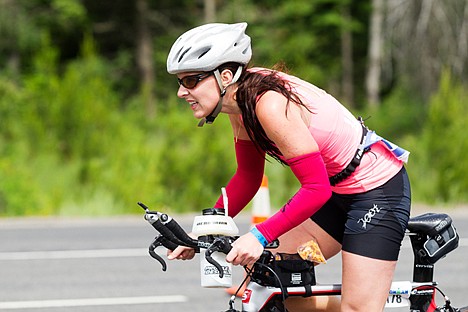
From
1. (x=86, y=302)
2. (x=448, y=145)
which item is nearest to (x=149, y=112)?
(x=448, y=145)

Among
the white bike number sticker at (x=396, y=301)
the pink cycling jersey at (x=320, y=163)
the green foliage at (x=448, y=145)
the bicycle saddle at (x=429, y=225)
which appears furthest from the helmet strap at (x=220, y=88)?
the green foliage at (x=448, y=145)

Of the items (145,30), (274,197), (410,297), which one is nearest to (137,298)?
(410,297)

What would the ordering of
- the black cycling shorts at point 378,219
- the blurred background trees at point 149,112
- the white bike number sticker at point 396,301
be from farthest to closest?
the blurred background trees at point 149,112 < the white bike number sticker at point 396,301 < the black cycling shorts at point 378,219

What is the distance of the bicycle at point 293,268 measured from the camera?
12.2 ft

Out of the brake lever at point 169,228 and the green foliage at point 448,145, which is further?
the green foliage at point 448,145

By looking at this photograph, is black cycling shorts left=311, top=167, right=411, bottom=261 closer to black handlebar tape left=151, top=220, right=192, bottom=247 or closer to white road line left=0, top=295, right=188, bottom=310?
black handlebar tape left=151, top=220, right=192, bottom=247

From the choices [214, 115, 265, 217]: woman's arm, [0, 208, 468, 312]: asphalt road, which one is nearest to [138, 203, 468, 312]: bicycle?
[214, 115, 265, 217]: woman's arm

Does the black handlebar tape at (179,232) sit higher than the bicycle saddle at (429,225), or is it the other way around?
the bicycle saddle at (429,225)

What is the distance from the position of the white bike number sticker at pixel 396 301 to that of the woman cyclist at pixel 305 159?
7.1 inches

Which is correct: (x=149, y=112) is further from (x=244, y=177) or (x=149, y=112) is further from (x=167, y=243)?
(x=167, y=243)

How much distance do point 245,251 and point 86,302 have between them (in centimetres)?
423

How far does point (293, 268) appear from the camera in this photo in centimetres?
405

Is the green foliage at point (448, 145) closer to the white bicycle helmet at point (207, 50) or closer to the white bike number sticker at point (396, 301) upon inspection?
the white bike number sticker at point (396, 301)

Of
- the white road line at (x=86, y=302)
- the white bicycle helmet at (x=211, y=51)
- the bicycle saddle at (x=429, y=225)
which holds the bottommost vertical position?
the bicycle saddle at (x=429, y=225)
